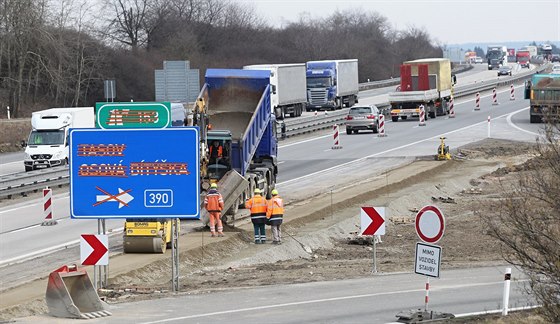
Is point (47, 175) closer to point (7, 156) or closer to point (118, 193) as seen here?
point (7, 156)

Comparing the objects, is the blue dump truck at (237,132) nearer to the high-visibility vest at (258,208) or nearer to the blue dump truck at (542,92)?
the high-visibility vest at (258,208)

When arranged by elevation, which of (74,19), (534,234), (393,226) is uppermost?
(74,19)

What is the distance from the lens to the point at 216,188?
30.4 meters

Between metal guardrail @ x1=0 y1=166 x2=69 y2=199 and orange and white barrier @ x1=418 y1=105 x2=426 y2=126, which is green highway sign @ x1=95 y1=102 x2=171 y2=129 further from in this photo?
orange and white barrier @ x1=418 y1=105 x2=426 y2=126

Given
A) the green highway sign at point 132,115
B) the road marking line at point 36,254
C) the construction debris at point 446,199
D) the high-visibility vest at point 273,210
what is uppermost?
the green highway sign at point 132,115

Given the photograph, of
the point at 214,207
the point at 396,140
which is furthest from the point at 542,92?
the point at 214,207

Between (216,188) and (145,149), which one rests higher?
(145,149)

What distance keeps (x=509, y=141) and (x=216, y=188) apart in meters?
29.7

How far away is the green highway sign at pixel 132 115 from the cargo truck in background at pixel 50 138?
971 inches

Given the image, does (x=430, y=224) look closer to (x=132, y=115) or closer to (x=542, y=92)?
(x=132, y=115)

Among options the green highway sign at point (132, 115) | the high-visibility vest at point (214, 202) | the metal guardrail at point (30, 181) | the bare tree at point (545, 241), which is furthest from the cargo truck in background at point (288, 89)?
the bare tree at point (545, 241)

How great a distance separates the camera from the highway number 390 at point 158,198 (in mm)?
21250

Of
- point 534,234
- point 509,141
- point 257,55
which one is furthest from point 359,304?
point 257,55

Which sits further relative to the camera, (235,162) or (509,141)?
(509,141)
